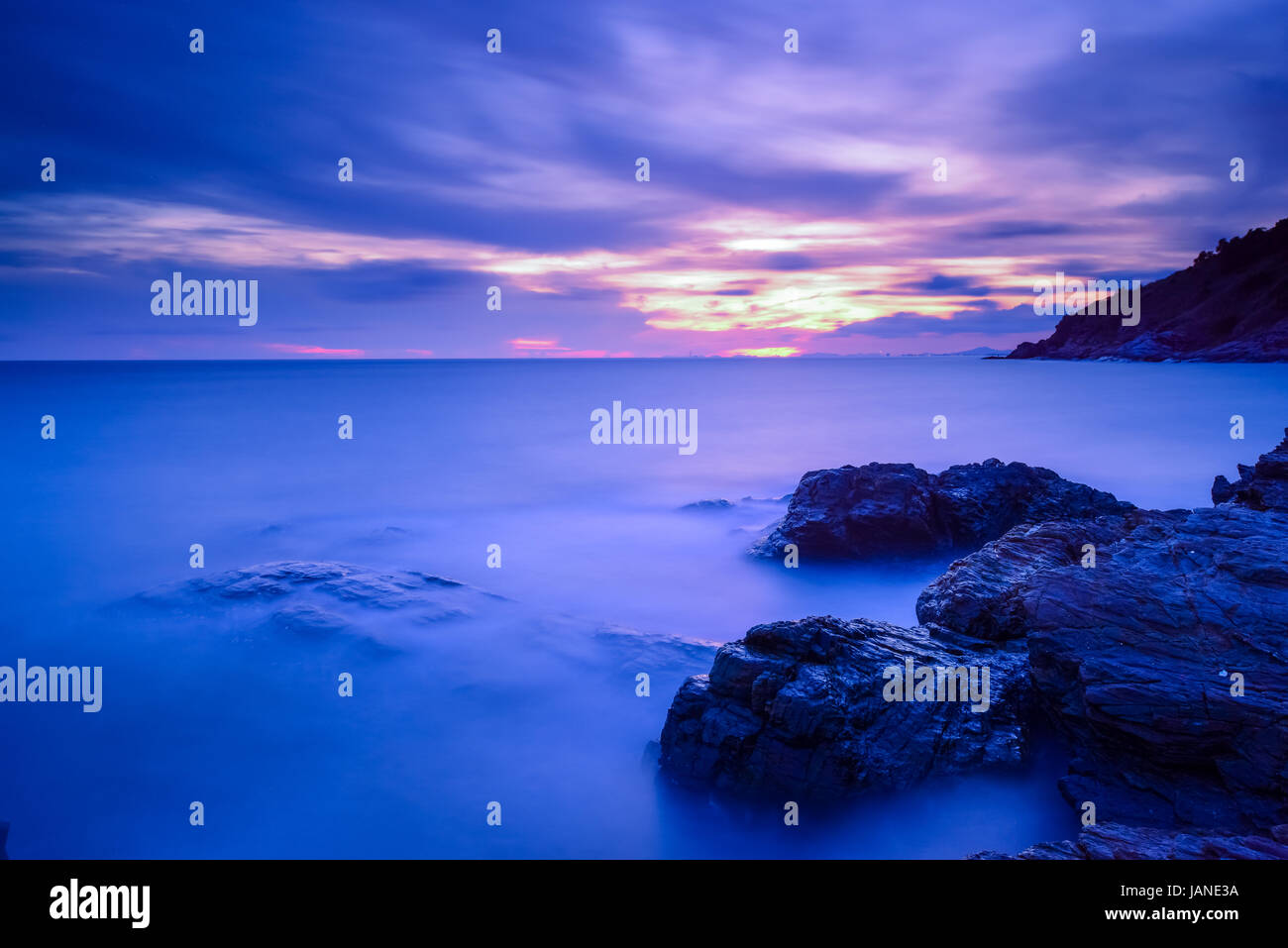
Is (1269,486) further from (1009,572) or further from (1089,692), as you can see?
(1089,692)

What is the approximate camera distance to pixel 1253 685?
16.1ft

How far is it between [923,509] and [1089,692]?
7040 millimetres

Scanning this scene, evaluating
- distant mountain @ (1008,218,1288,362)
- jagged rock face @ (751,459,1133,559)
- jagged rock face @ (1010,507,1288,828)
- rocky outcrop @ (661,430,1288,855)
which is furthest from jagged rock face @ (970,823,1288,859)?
distant mountain @ (1008,218,1288,362)

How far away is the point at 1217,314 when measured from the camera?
102562 millimetres

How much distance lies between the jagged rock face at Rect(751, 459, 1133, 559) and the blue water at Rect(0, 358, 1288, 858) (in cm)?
55

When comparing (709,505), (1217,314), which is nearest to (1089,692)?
(709,505)

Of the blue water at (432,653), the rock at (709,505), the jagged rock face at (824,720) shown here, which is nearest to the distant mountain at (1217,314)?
the blue water at (432,653)

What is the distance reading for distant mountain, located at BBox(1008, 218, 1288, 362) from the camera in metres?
90.4

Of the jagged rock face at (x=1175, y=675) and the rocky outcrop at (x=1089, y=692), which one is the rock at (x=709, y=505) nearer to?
the rocky outcrop at (x=1089, y=692)

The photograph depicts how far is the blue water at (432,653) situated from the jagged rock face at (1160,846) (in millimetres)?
1536

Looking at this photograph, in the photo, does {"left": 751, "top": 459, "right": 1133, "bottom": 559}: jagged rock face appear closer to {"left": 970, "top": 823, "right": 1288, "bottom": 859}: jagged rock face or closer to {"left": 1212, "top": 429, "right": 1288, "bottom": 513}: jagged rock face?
{"left": 1212, "top": 429, "right": 1288, "bottom": 513}: jagged rock face

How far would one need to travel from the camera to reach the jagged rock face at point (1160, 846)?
3666 mm

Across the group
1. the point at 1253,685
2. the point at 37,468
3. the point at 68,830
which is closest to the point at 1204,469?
the point at 1253,685
